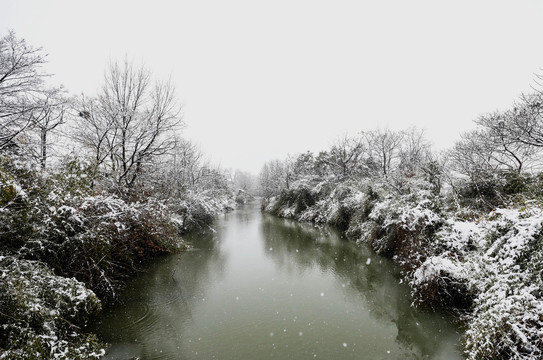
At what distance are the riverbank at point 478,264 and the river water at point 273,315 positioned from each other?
2.54 feet

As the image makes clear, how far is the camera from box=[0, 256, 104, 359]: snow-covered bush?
331 cm

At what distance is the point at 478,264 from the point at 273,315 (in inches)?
185

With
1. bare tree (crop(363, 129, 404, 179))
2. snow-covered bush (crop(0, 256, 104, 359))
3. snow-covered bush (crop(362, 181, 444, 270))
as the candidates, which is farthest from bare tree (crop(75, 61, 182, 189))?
bare tree (crop(363, 129, 404, 179))

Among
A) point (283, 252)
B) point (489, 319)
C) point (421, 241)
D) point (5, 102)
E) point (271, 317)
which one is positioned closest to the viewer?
point (489, 319)

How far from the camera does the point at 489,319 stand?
3775mm

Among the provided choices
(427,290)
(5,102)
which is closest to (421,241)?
(427,290)

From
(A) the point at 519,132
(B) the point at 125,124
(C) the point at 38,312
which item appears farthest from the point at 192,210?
(A) the point at 519,132

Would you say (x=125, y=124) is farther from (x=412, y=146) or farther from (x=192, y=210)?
(x=412, y=146)

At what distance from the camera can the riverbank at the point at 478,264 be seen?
11.7ft

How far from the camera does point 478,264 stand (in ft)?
15.7

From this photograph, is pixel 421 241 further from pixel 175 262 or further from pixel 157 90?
pixel 157 90

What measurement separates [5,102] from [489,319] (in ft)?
42.7

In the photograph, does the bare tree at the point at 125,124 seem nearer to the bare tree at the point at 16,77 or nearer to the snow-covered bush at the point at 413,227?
the bare tree at the point at 16,77

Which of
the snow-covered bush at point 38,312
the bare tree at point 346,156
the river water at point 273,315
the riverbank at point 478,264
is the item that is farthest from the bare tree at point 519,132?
the snow-covered bush at point 38,312
